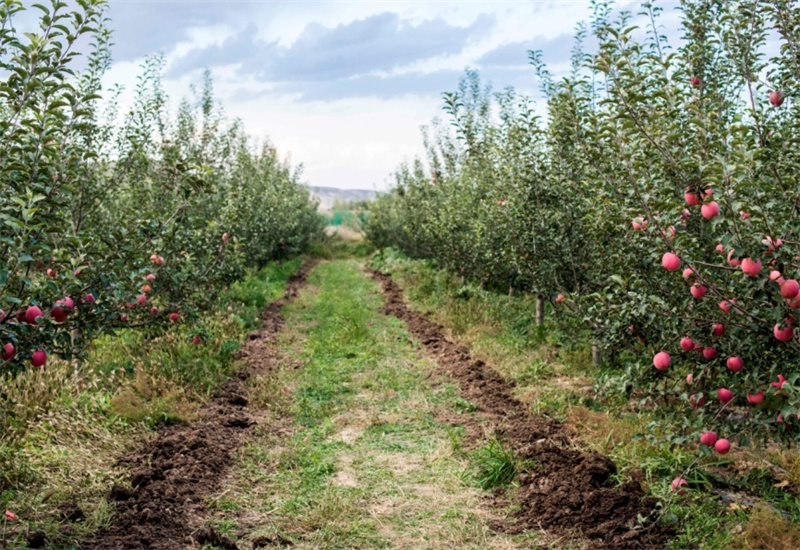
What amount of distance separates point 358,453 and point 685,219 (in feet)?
10.4

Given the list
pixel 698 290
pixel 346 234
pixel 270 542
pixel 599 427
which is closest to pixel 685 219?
pixel 698 290

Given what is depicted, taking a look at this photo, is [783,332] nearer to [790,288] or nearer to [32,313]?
[790,288]

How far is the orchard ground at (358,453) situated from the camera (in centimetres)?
434

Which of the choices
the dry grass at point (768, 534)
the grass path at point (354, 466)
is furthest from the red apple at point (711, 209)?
the grass path at point (354, 466)

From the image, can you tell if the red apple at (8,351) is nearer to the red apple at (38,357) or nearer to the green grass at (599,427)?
the red apple at (38,357)

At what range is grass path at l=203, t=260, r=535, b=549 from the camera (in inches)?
175

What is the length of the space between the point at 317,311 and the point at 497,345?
17.7 ft

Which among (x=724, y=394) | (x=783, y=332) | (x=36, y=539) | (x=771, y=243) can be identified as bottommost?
(x=36, y=539)

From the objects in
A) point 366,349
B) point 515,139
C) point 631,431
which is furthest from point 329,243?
point 631,431

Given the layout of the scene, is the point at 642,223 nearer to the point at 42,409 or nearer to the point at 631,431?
the point at 631,431

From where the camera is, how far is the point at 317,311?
1377 centimetres

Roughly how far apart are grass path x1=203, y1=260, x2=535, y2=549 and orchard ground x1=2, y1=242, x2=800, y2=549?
0.02 metres

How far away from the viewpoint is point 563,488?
4.80 metres

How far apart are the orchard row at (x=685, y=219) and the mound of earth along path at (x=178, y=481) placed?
2.90 metres
